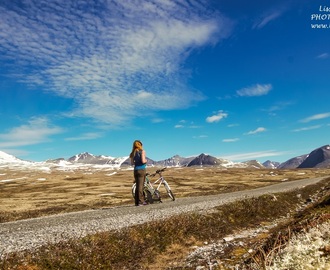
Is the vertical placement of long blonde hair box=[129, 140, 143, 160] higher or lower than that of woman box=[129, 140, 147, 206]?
higher

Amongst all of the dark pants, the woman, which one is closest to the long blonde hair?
the woman

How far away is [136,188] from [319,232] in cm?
1739

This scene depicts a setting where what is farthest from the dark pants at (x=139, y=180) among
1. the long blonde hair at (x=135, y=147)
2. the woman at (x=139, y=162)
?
the long blonde hair at (x=135, y=147)

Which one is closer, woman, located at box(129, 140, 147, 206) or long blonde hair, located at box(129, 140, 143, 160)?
woman, located at box(129, 140, 147, 206)

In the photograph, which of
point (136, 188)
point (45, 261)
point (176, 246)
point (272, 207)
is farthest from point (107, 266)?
point (272, 207)

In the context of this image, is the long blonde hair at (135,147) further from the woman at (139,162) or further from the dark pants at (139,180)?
the dark pants at (139,180)

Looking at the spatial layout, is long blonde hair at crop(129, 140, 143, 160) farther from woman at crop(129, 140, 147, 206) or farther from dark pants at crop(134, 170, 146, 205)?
dark pants at crop(134, 170, 146, 205)

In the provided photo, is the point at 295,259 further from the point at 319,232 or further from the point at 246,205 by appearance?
the point at 246,205

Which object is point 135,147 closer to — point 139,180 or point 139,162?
point 139,162

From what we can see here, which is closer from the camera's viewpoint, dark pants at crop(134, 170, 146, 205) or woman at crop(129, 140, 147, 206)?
woman at crop(129, 140, 147, 206)

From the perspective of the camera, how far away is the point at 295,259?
4785 mm

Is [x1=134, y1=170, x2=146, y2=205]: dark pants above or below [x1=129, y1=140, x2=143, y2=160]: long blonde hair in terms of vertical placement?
below

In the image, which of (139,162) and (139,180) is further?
(139,180)

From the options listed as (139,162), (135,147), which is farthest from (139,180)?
(135,147)
